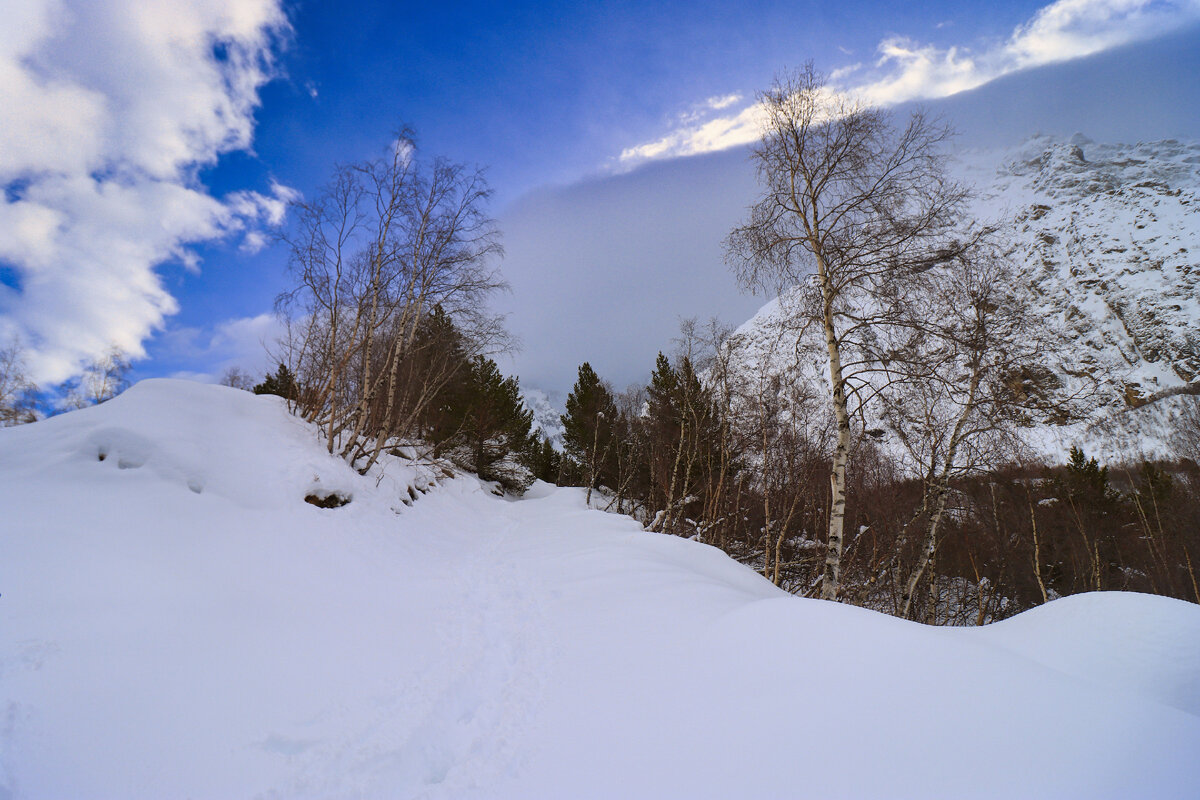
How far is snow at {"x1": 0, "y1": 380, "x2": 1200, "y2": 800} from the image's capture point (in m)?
2.12

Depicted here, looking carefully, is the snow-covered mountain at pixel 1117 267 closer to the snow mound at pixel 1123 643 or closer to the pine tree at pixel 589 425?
the snow mound at pixel 1123 643

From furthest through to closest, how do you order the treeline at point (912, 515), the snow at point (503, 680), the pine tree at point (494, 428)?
the pine tree at point (494, 428) → the treeline at point (912, 515) → the snow at point (503, 680)

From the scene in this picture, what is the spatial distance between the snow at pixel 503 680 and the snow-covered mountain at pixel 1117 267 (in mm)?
5338

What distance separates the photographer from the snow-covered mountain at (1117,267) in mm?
8445

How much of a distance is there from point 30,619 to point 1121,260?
121083mm

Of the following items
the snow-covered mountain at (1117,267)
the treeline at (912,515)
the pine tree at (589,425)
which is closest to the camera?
the snow-covered mountain at (1117,267)

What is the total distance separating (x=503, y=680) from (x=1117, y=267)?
373 ft

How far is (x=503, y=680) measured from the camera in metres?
3.82

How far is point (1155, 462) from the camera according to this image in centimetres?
2231

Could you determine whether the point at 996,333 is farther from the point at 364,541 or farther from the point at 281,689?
the point at 364,541

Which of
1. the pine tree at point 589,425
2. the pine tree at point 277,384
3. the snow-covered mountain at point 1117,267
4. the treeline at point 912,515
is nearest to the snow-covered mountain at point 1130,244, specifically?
the snow-covered mountain at point 1117,267

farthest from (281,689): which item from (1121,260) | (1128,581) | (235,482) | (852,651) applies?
(1121,260)

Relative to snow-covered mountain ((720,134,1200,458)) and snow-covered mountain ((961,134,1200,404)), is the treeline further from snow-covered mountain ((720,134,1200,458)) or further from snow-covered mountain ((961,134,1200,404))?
snow-covered mountain ((961,134,1200,404))

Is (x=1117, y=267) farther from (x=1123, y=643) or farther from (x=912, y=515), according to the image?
(x=1123, y=643)
